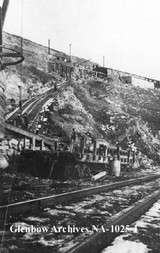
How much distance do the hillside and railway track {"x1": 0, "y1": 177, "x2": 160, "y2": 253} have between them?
15.5 metres

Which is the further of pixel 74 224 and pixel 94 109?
pixel 94 109

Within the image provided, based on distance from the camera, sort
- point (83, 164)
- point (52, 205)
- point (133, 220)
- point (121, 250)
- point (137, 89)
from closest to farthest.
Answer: point (121, 250) → point (133, 220) → point (52, 205) → point (83, 164) → point (137, 89)

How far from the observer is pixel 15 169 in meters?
12.3

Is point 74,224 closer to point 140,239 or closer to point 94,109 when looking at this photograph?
point 140,239

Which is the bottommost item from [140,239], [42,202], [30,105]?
[140,239]

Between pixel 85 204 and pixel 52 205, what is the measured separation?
84 cm

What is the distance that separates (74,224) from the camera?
4.66 meters

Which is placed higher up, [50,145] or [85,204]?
[50,145]

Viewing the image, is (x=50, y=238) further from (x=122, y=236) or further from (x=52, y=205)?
(x=52, y=205)

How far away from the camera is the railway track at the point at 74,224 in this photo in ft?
11.3

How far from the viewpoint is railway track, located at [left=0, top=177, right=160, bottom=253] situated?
3.46 metres

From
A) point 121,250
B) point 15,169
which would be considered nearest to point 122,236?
point 121,250

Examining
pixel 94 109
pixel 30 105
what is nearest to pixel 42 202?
pixel 30 105

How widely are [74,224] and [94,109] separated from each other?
32.1 m
